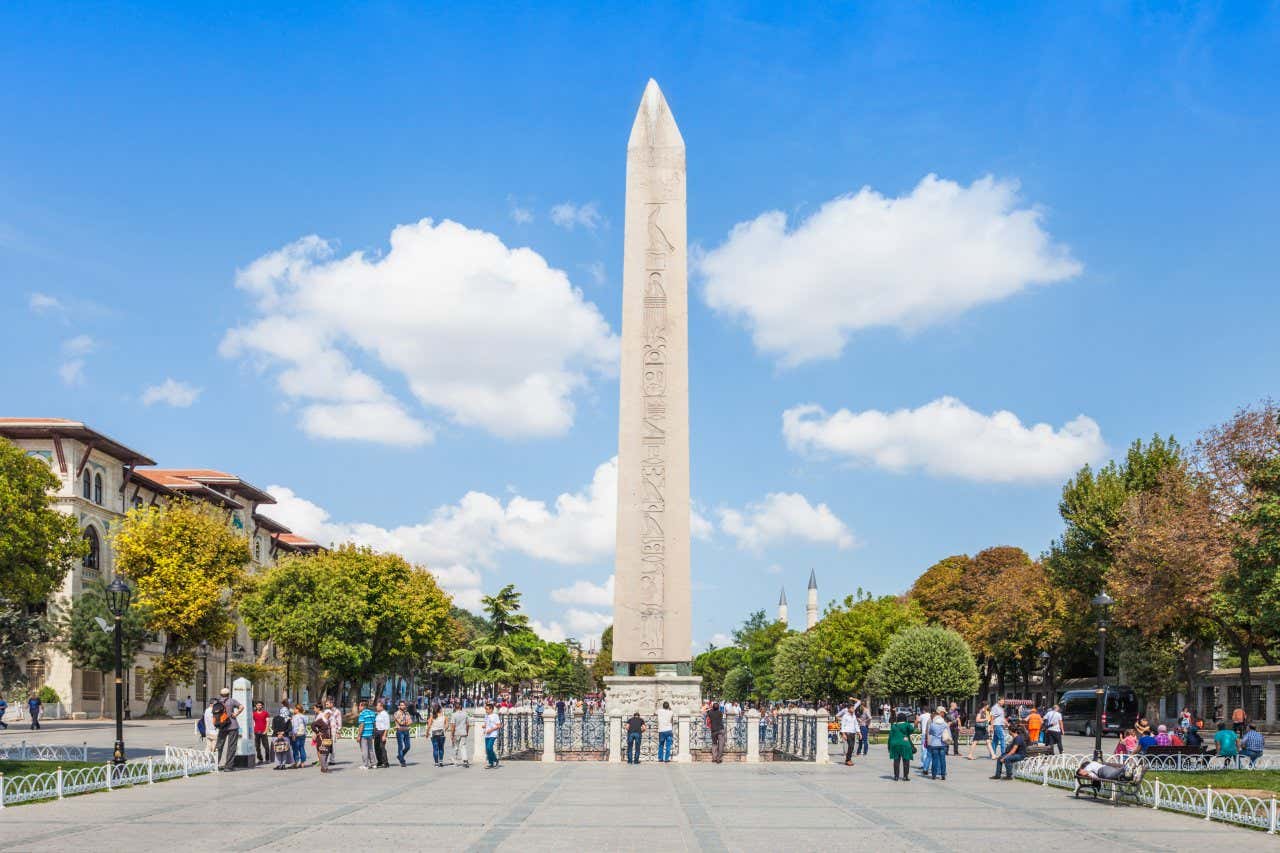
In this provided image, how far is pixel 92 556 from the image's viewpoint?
197 ft

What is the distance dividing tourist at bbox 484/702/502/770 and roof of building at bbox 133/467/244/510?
43644 millimetres

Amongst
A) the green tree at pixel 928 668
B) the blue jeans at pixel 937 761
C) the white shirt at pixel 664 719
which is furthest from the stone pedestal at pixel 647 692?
the green tree at pixel 928 668

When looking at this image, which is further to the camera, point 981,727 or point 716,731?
point 981,727

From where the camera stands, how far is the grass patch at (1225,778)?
2288cm

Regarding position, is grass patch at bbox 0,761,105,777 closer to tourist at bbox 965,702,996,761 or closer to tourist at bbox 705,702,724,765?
tourist at bbox 705,702,724,765

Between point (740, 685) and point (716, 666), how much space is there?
114 ft

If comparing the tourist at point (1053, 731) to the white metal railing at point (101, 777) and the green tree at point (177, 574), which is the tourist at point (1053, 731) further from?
the green tree at point (177, 574)

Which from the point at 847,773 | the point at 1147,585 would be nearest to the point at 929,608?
the point at 1147,585

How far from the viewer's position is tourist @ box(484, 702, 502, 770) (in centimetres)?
2775

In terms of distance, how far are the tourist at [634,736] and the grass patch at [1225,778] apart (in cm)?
1054

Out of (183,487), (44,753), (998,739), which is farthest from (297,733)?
(183,487)

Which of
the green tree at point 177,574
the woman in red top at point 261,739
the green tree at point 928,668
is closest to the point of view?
the woman in red top at point 261,739

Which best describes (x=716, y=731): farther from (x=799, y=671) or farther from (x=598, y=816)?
(x=799, y=671)

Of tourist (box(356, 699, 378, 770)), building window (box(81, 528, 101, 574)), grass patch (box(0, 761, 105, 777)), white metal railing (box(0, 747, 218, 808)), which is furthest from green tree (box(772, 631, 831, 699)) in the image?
grass patch (box(0, 761, 105, 777))
